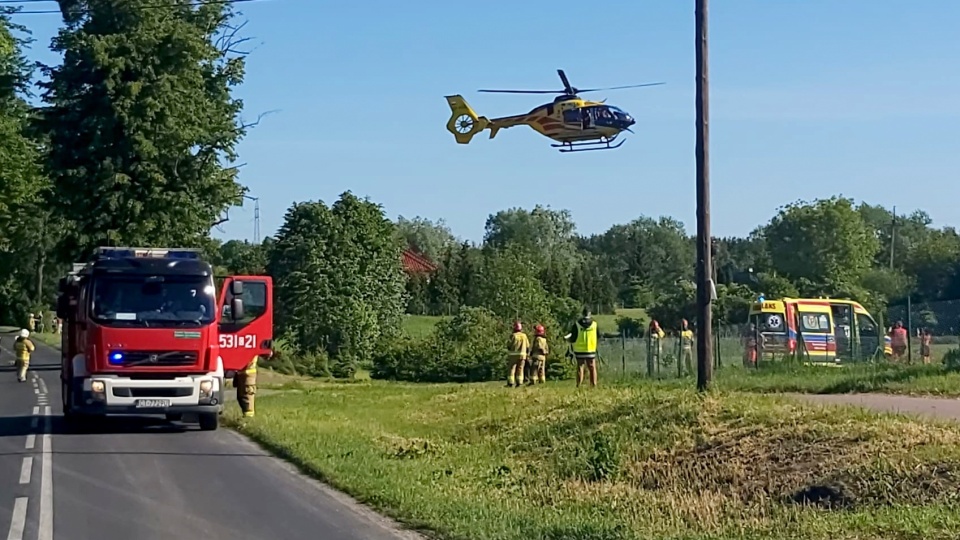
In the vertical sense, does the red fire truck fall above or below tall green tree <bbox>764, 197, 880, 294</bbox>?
below

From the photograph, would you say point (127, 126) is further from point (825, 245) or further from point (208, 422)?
point (825, 245)

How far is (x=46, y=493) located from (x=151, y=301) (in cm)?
703

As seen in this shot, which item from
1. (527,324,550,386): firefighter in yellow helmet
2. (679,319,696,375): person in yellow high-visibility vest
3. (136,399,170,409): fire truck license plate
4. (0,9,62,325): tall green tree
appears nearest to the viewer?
(136,399,170,409): fire truck license plate

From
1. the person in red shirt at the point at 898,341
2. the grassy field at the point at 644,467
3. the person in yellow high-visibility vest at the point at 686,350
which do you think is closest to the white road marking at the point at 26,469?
the grassy field at the point at 644,467

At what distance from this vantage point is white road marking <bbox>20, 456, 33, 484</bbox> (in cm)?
1579

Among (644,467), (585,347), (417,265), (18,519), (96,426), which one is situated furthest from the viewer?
(417,265)

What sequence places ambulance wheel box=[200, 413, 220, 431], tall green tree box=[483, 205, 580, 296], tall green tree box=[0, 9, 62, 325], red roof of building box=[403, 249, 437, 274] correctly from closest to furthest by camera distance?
ambulance wheel box=[200, 413, 220, 431], tall green tree box=[0, 9, 62, 325], red roof of building box=[403, 249, 437, 274], tall green tree box=[483, 205, 580, 296]

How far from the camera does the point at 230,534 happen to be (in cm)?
1207

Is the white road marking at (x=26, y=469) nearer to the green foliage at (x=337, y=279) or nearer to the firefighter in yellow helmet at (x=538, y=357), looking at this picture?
the firefighter in yellow helmet at (x=538, y=357)

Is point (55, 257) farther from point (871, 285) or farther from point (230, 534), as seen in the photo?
point (871, 285)

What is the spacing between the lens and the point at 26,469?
16.9 meters

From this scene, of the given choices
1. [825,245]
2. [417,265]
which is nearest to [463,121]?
[825,245]

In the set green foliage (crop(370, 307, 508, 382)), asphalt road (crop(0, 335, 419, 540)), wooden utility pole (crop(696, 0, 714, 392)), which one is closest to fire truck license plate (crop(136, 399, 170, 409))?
asphalt road (crop(0, 335, 419, 540))

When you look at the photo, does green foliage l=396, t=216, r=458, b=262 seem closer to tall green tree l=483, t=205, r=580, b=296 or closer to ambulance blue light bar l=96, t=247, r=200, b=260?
tall green tree l=483, t=205, r=580, b=296
